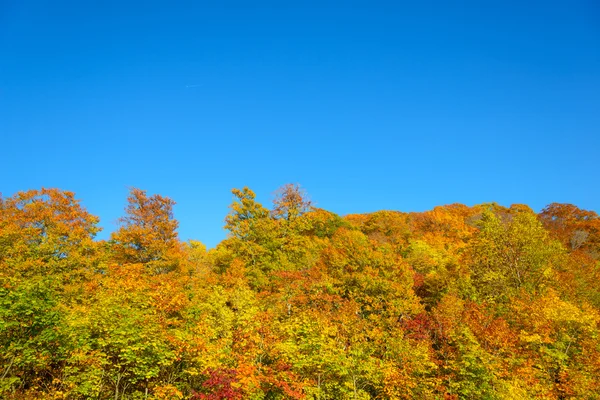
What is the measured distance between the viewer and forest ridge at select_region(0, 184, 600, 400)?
19.0 metres

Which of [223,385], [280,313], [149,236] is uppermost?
[149,236]

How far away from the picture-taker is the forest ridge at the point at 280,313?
19.0 metres

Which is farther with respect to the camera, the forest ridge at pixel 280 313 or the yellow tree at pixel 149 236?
the yellow tree at pixel 149 236

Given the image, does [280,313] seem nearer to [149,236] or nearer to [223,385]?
[223,385]

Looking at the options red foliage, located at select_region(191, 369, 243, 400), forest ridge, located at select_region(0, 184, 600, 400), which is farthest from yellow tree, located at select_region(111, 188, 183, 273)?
red foliage, located at select_region(191, 369, 243, 400)

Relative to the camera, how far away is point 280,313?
3253 centimetres

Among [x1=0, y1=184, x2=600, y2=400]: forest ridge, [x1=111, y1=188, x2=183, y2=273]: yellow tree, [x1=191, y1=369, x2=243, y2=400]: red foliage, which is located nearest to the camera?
[x1=191, y1=369, x2=243, y2=400]: red foliage

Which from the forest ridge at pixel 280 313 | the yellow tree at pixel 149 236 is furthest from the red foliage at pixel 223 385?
the yellow tree at pixel 149 236

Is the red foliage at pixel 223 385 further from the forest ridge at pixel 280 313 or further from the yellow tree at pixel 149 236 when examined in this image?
the yellow tree at pixel 149 236

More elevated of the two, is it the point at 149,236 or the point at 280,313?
the point at 149,236

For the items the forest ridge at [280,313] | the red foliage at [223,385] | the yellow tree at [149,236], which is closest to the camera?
the red foliage at [223,385]

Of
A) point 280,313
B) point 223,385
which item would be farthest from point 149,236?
point 223,385

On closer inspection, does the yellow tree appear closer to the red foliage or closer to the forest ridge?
the forest ridge

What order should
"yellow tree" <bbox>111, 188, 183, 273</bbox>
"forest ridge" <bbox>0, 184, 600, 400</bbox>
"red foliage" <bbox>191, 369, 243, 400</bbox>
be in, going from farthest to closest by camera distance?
1. "yellow tree" <bbox>111, 188, 183, 273</bbox>
2. "forest ridge" <bbox>0, 184, 600, 400</bbox>
3. "red foliage" <bbox>191, 369, 243, 400</bbox>
